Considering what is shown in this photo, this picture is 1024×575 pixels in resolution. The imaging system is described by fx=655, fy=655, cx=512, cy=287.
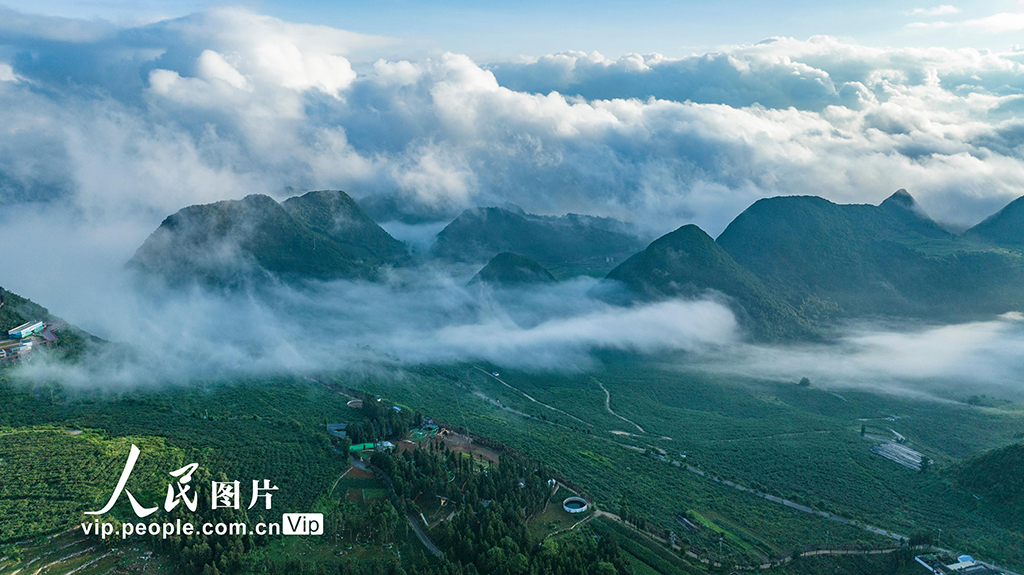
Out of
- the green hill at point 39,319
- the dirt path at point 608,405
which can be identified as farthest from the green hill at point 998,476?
the green hill at point 39,319

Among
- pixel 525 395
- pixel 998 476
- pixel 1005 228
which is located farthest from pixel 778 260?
pixel 998 476

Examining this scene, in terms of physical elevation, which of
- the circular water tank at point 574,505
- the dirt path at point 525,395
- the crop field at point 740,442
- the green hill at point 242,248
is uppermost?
the green hill at point 242,248

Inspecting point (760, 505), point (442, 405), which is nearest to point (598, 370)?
point (442, 405)

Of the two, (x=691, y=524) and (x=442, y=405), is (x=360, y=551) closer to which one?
(x=691, y=524)

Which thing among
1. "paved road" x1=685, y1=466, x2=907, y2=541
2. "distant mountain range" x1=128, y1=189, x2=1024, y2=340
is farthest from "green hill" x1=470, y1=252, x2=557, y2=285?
"paved road" x1=685, y1=466, x2=907, y2=541

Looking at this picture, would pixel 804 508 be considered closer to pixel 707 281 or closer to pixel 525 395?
pixel 525 395

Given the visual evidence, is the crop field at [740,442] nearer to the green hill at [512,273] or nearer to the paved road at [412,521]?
the paved road at [412,521]
